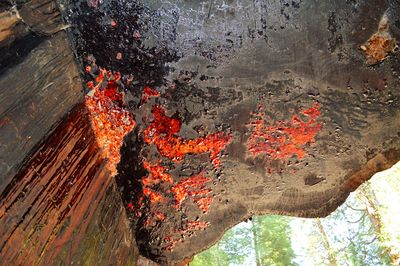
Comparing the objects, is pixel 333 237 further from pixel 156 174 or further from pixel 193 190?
pixel 156 174

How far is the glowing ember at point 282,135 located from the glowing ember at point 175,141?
0.15m

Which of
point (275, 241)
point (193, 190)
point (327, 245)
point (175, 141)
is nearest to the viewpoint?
point (175, 141)

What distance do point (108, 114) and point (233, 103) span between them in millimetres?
618

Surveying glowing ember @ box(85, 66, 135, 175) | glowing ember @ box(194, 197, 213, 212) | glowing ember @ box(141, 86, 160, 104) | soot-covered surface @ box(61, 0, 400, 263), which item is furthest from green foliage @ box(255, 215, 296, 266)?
glowing ember @ box(141, 86, 160, 104)

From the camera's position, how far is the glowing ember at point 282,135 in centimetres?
196

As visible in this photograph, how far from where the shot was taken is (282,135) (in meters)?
2.00

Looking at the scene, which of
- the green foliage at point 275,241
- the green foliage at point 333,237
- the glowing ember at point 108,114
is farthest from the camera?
the green foliage at point 275,241

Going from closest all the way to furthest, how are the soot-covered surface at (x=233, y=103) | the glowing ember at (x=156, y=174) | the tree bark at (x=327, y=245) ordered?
1. the soot-covered surface at (x=233, y=103)
2. the glowing ember at (x=156, y=174)
3. the tree bark at (x=327, y=245)

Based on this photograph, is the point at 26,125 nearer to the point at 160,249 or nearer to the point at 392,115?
the point at 160,249

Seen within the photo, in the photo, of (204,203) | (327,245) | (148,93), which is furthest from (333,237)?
(148,93)

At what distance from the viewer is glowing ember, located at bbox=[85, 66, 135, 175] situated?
1887 mm

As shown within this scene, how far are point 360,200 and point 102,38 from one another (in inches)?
230

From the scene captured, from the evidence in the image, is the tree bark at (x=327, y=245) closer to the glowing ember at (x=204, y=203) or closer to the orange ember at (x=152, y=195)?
the glowing ember at (x=204, y=203)

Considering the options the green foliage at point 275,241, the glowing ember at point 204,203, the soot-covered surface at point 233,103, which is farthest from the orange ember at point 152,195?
the green foliage at point 275,241
